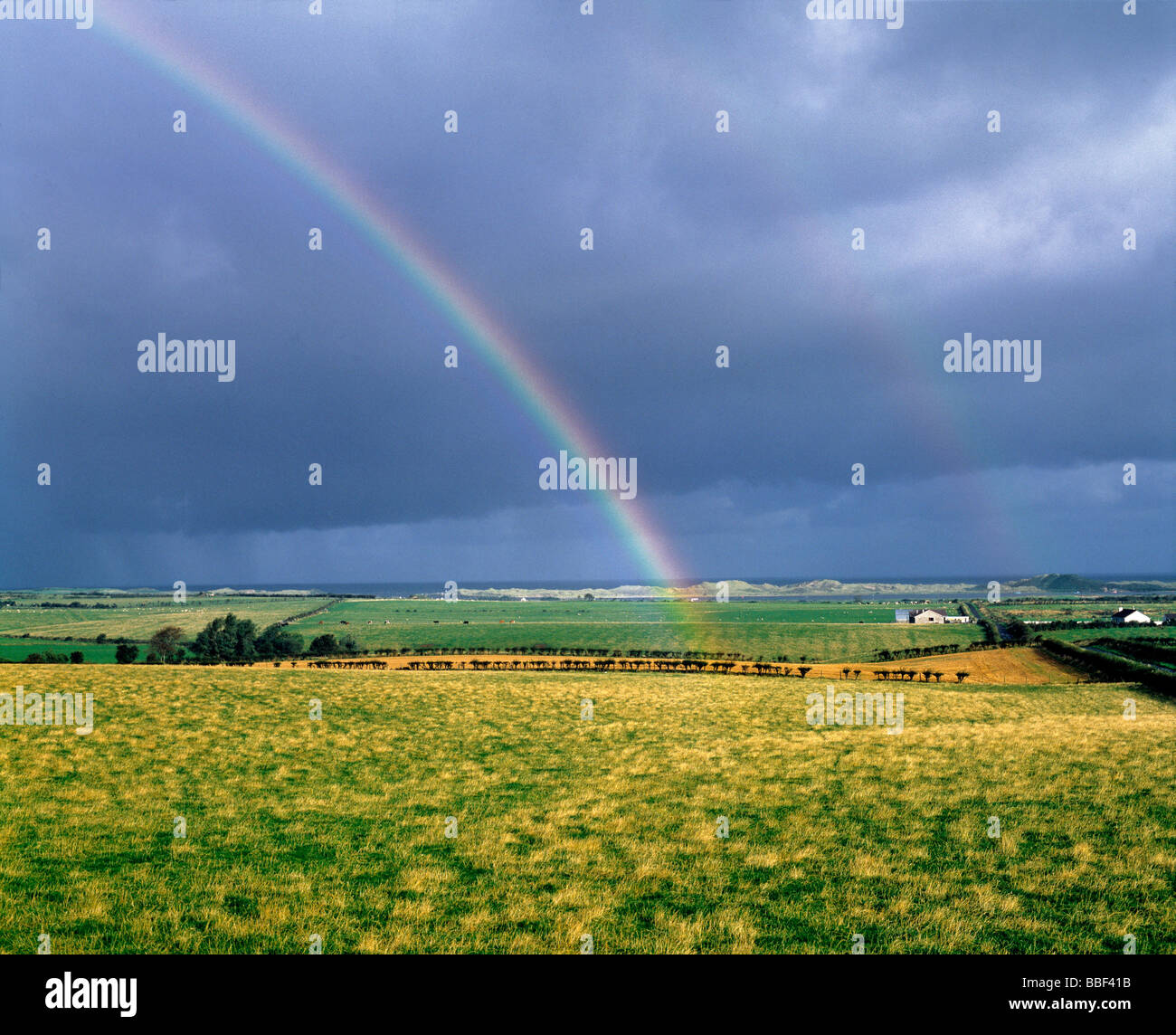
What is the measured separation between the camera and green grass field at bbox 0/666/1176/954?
957 cm

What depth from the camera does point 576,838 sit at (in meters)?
13.9

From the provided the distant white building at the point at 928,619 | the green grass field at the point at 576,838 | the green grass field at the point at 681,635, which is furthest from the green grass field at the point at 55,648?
the distant white building at the point at 928,619

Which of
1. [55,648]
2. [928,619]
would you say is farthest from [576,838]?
[928,619]

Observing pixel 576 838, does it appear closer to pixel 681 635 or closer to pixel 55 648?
pixel 55 648

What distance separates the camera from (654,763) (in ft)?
71.2

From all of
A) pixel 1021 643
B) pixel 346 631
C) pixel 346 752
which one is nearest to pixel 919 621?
pixel 1021 643

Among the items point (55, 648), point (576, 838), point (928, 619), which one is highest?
point (576, 838)

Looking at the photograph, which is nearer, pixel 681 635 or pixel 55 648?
pixel 55 648

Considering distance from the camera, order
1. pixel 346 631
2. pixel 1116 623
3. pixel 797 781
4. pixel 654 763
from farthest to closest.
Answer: pixel 346 631 < pixel 1116 623 < pixel 654 763 < pixel 797 781

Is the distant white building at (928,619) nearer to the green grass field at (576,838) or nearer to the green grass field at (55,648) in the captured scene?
the green grass field at (576,838)

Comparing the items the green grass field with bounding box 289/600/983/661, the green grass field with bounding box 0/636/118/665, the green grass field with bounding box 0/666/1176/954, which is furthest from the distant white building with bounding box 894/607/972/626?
the green grass field with bounding box 0/636/118/665

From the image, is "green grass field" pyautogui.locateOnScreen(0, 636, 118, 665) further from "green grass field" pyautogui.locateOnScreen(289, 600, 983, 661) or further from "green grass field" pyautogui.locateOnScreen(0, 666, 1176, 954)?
"green grass field" pyautogui.locateOnScreen(0, 666, 1176, 954)
